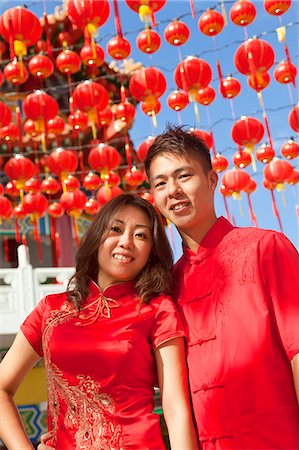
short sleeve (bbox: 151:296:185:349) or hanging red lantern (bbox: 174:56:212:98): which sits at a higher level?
hanging red lantern (bbox: 174:56:212:98)

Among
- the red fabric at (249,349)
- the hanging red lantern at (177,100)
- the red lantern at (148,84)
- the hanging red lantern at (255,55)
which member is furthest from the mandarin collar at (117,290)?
the hanging red lantern at (177,100)

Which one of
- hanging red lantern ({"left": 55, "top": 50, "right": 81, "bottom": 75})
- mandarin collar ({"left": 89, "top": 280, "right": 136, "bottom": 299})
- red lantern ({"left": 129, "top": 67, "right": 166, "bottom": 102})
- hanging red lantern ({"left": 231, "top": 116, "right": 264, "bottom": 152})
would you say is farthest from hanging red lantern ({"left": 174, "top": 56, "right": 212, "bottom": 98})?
mandarin collar ({"left": 89, "top": 280, "right": 136, "bottom": 299})

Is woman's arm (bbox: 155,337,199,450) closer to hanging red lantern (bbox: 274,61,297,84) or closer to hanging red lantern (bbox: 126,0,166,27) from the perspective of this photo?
hanging red lantern (bbox: 126,0,166,27)

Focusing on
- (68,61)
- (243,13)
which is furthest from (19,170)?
(243,13)

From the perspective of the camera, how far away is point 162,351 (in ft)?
5.88

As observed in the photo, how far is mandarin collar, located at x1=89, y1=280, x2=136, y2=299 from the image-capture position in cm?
198

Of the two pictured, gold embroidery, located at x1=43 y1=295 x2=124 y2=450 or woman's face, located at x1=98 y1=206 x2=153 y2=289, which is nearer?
gold embroidery, located at x1=43 y1=295 x2=124 y2=450

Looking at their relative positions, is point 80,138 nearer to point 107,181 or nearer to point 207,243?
point 107,181

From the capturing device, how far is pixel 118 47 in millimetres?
6039

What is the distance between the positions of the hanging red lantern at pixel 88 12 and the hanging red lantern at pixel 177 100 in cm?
176

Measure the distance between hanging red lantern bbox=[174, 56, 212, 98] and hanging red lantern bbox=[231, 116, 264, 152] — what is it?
75 cm

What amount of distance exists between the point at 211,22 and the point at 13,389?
464 centimetres

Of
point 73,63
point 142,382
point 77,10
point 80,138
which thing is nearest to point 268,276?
point 142,382

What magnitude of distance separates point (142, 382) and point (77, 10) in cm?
405
